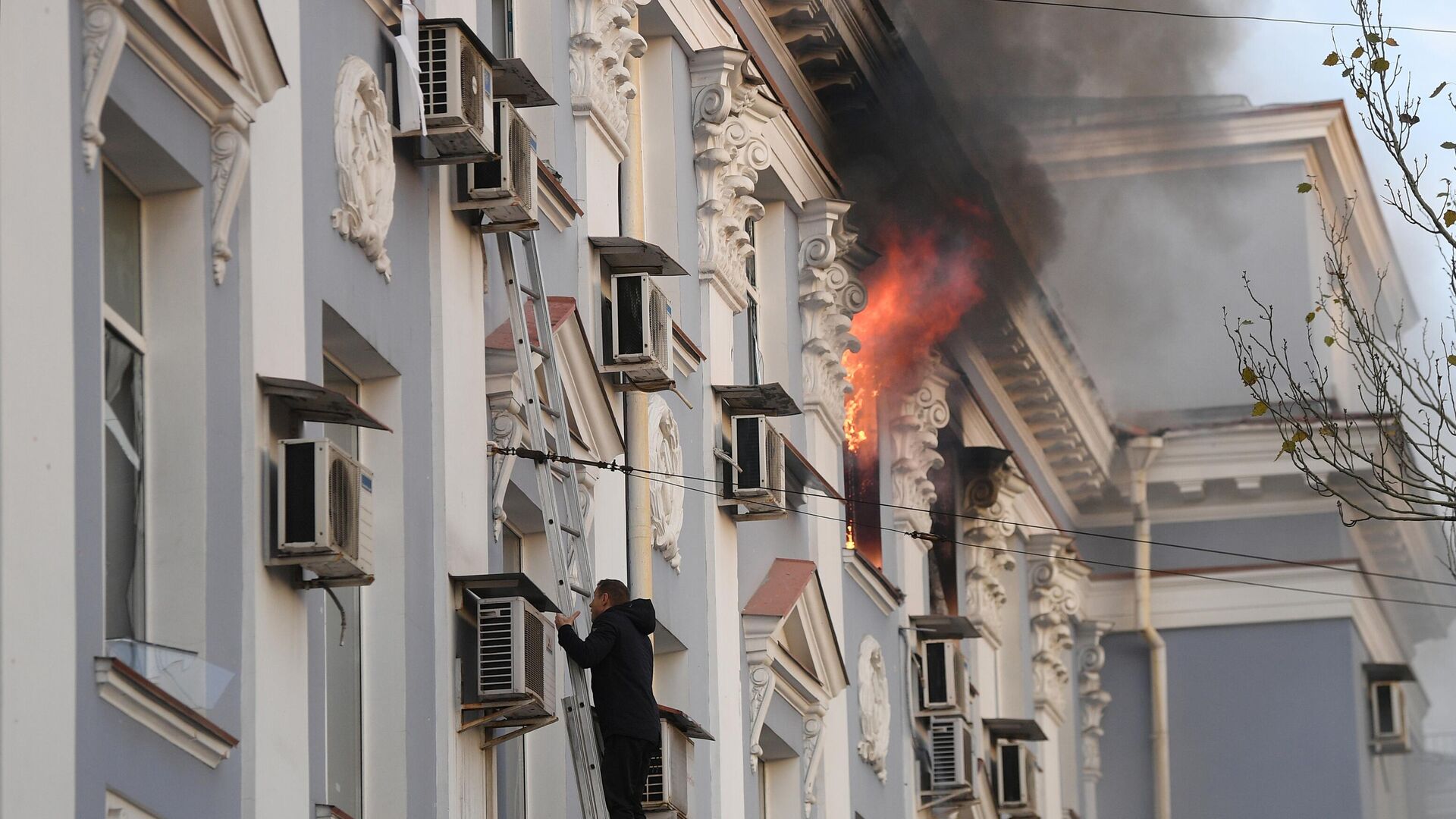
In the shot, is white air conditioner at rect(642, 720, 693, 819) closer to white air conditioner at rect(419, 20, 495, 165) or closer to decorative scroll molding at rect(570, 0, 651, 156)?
decorative scroll molding at rect(570, 0, 651, 156)

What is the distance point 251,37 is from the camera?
9008 millimetres

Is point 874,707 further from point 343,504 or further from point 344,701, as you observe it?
point 343,504

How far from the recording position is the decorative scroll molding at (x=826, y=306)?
19.8 metres

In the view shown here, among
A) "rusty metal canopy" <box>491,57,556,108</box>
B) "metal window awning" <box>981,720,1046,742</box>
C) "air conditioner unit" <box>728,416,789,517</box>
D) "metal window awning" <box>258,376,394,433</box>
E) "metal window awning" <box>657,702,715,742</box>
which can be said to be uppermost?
"rusty metal canopy" <box>491,57,556,108</box>

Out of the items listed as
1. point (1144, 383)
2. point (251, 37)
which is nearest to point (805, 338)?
point (251, 37)

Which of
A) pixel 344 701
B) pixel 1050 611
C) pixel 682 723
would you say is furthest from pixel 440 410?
pixel 1050 611

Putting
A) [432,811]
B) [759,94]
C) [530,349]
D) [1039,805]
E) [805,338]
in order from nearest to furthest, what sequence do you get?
[432,811]
[530,349]
[759,94]
[805,338]
[1039,805]

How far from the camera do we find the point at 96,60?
787cm

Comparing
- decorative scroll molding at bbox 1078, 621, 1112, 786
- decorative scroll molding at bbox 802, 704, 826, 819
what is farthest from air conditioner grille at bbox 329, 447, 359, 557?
decorative scroll molding at bbox 1078, 621, 1112, 786

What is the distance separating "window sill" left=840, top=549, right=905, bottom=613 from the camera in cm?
2012

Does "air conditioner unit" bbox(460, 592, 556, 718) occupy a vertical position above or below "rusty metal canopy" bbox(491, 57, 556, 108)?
below

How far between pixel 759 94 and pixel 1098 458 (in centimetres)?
1351

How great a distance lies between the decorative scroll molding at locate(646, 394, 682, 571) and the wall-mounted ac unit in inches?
132

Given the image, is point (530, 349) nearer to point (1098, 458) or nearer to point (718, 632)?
point (718, 632)
